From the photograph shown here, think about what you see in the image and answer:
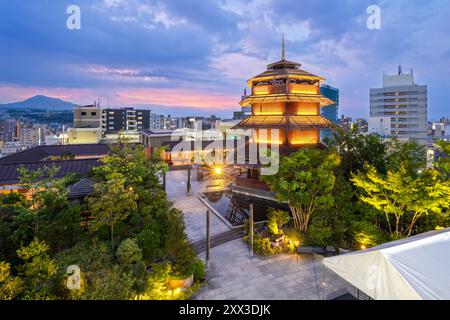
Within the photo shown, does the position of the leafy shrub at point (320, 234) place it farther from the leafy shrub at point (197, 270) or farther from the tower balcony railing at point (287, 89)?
the tower balcony railing at point (287, 89)

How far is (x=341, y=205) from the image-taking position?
17453 mm

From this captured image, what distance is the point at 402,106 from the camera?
8544 centimetres

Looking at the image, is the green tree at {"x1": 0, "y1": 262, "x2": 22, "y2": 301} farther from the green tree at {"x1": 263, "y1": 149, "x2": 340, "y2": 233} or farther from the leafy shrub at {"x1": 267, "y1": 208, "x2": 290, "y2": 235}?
the leafy shrub at {"x1": 267, "y1": 208, "x2": 290, "y2": 235}

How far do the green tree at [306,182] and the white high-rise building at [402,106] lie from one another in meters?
73.9

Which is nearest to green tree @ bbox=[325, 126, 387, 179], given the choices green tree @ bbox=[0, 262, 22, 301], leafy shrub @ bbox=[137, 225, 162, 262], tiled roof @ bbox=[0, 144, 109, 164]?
leafy shrub @ bbox=[137, 225, 162, 262]

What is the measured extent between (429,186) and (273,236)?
9.67 metres

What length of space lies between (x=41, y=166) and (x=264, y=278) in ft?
63.2

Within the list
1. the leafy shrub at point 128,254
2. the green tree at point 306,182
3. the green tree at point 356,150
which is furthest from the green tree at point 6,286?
the green tree at point 356,150

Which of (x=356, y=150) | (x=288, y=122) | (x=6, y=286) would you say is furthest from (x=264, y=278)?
(x=288, y=122)

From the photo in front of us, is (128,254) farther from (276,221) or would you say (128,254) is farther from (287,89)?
(287,89)

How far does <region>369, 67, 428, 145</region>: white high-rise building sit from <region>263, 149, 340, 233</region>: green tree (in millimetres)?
73928

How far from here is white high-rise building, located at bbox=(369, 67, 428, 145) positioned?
272 ft

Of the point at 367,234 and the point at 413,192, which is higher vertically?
the point at 413,192
